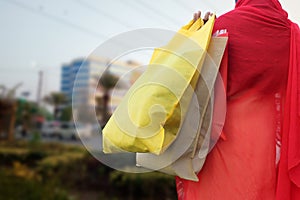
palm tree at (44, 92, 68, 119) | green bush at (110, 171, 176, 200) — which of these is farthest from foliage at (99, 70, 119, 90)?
palm tree at (44, 92, 68, 119)

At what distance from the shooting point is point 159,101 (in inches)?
26.4

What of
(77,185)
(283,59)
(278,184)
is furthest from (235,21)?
(77,185)

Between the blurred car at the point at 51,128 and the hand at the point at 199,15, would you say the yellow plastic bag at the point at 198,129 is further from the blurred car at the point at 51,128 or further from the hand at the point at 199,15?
the blurred car at the point at 51,128

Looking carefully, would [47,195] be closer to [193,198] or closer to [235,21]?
[193,198]

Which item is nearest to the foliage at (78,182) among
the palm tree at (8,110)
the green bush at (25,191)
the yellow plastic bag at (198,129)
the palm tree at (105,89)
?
the green bush at (25,191)

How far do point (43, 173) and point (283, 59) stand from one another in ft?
13.2

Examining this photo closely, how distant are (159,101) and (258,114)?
0.26 metres

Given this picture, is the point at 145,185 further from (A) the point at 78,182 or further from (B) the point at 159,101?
(B) the point at 159,101

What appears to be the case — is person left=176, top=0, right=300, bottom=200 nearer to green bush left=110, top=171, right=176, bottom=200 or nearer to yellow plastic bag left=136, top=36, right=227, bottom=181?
yellow plastic bag left=136, top=36, right=227, bottom=181

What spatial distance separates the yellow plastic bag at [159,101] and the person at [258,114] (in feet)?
0.32

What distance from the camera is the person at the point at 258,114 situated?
0.76 metres

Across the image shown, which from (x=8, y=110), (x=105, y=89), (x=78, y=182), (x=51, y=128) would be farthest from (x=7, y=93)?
(x=105, y=89)

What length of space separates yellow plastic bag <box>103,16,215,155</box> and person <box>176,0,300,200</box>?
10 cm

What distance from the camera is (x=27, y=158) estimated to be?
5.66 m
